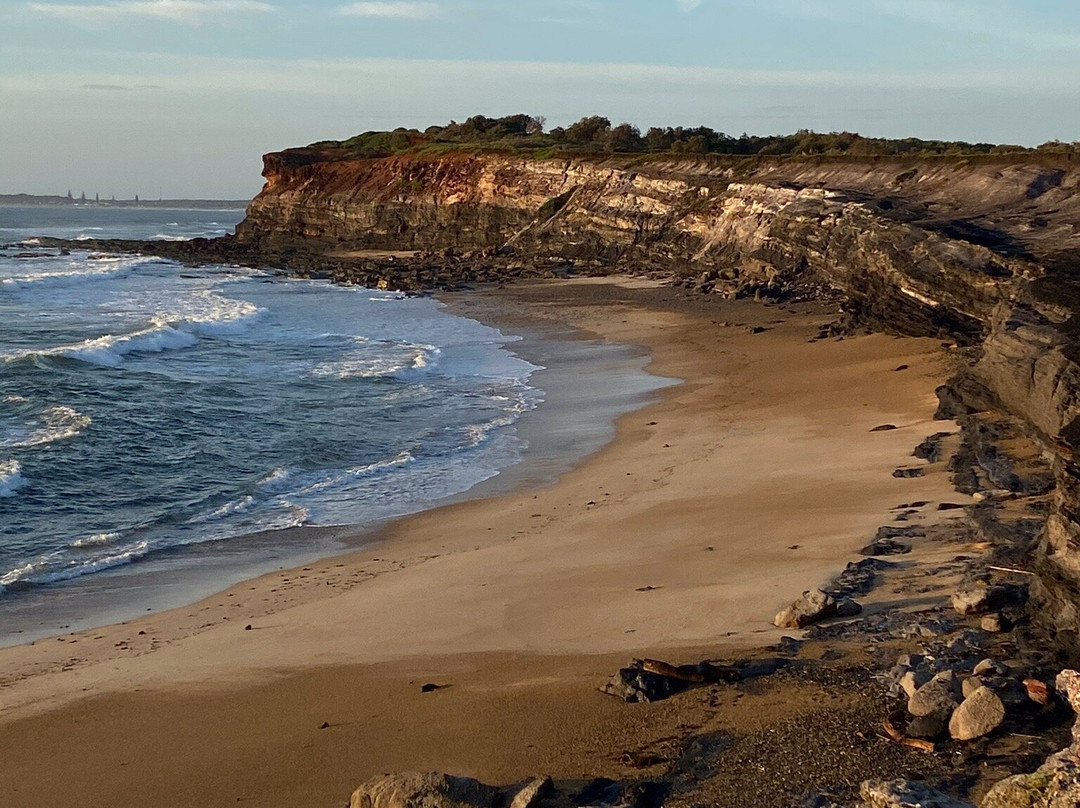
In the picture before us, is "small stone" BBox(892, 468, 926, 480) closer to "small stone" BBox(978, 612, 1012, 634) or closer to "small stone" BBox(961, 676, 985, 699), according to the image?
"small stone" BBox(978, 612, 1012, 634)

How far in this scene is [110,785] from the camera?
23.1 ft

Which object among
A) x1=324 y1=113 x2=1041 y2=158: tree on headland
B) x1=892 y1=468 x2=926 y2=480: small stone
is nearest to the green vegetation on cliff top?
x1=324 y1=113 x2=1041 y2=158: tree on headland

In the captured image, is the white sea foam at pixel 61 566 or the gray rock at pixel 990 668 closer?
the gray rock at pixel 990 668

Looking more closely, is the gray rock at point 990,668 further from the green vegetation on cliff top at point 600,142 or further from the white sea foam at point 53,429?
the green vegetation on cliff top at point 600,142

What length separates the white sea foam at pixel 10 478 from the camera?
14844 millimetres

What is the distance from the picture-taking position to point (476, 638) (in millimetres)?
9273

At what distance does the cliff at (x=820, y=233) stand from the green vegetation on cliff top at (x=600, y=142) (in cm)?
239

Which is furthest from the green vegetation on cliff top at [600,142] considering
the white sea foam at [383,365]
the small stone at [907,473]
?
the small stone at [907,473]

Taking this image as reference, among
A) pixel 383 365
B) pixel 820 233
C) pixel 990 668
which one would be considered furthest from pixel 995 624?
pixel 820 233

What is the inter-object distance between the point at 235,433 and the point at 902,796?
607 inches

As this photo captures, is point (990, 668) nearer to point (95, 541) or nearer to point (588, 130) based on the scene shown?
point (95, 541)

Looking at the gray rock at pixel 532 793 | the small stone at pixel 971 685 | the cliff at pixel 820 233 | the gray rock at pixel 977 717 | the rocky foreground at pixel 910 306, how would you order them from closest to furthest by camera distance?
the gray rock at pixel 532 793 → the gray rock at pixel 977 717 → the rocky foreground at pixel 910 306 → the small stone at pixel 971 685 → the cliff at pixel 820 233

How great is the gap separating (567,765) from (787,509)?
6.48 m

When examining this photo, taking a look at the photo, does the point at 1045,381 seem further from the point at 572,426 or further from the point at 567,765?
the point at 572,426
